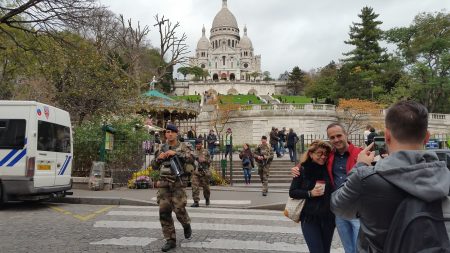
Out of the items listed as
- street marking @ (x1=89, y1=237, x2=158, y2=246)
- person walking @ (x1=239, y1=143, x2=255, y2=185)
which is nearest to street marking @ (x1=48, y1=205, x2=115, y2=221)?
street marking @ (x1=89, y1=237, x2=158, y2=246)

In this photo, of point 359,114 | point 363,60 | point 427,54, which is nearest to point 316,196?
point 359,114

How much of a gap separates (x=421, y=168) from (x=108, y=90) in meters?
22.0

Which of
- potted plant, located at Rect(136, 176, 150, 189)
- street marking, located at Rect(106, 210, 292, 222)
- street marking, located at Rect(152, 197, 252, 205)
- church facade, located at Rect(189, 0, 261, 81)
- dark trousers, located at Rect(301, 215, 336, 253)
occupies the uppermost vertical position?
church facade, located at Rect(189, 0, 261, 81)

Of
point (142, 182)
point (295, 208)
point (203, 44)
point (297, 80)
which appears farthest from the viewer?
point (203, 44)

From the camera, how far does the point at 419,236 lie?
6.77 ft

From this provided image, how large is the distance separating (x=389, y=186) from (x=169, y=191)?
15.2 ft

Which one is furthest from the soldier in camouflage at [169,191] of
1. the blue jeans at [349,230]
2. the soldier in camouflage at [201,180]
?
the soldier in camouflage at [201,180]

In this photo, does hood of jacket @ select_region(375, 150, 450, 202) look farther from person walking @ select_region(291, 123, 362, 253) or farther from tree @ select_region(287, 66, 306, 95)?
tree @ select_region(287, 66, 306, 95)

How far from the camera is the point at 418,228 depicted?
2072 millimetres

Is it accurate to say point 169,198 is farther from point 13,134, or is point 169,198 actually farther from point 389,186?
point 13,134

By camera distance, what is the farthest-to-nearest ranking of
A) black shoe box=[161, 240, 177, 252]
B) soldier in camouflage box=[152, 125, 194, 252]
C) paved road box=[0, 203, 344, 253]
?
Answer: paved road box=[0, 203, 344, 253] < soldier in camouflage box=[152, 125, 194, 252] < black shoe box=[161, 240, 177, 252]

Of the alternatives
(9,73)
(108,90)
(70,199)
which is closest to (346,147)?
→ (70,199)

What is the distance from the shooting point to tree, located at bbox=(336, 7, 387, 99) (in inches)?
2144

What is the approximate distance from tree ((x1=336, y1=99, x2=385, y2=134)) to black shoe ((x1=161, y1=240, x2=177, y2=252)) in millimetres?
39985
